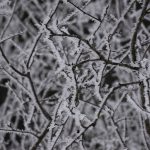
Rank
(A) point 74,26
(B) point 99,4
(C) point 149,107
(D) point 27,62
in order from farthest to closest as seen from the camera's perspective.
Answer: (A) point 74,26, (B) point 99,4, (D) point 27,62, (C) point 149,107

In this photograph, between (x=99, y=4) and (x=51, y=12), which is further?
(x=99, y=4)

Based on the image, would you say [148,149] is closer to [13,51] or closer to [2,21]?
[13,51]

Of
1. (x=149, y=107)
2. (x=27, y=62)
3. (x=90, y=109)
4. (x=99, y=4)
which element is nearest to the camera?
(x=149, y=107)

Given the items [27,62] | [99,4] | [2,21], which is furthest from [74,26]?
[27,62]

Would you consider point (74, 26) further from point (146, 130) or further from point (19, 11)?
point (146, 130)

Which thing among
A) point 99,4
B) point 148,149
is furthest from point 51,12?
point 99,4

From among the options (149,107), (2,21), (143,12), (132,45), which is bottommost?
(149,107)

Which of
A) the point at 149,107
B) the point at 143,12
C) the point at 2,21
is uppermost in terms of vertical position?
the point at 2,21

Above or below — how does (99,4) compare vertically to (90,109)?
above

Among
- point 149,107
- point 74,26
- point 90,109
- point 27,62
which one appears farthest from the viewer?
→ point 74,26
